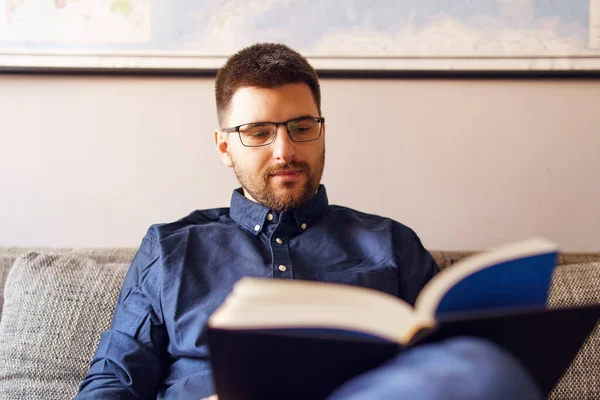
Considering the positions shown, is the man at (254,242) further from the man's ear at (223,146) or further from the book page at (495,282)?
the book page at (495,282)

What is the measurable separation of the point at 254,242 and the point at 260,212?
0.07m

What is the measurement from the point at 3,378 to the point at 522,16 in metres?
1.53

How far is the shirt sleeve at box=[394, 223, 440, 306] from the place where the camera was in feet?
3.82

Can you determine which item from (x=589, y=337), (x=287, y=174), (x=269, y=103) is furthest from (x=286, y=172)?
(x=589, y=337)

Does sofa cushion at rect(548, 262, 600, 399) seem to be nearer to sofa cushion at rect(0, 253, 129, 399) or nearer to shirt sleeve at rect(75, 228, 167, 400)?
shirt sleeve at rect(75, 228, 167, 400)

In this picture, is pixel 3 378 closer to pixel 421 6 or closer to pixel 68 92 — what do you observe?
pixel 68 92

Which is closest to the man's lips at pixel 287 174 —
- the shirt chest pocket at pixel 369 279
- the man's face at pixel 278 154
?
the man's face at pixel 278 154

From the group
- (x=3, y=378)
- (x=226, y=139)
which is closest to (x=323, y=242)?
(x=226, y=139)

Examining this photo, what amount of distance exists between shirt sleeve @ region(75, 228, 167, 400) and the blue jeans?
59cm

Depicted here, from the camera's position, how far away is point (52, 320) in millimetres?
1223

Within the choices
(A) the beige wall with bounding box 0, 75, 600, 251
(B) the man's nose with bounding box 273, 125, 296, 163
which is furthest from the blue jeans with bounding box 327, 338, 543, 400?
(A) the beige wall with bounding box 0, 75, 600, 251

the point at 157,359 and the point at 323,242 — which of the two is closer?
the point at 157,359

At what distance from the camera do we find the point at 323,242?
1191mm

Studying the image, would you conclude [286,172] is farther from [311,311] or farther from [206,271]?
[311,311]
